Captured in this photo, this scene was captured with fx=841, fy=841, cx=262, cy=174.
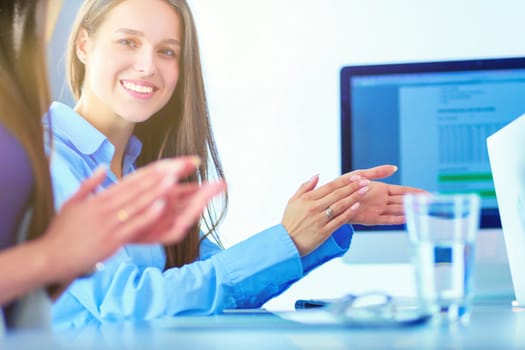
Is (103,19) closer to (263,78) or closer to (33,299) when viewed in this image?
(263,78)

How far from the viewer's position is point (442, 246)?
800 millimetres

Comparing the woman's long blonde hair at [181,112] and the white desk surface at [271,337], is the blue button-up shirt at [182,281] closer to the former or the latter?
the woman's long blonde hair at [181,112]

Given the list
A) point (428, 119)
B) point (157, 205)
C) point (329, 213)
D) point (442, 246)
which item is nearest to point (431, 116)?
point (428, 119)

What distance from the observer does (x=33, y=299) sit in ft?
2.70

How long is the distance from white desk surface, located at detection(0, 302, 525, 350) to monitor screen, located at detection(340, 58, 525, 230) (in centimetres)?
96

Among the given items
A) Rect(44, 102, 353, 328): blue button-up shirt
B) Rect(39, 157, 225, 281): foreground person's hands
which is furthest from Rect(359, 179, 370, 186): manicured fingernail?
Rect(39, 157, 225, 281): foreground person's hands

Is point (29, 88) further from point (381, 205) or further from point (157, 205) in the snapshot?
point (381, 205)

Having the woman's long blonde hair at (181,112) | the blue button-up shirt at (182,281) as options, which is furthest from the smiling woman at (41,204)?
the woman's long blonde hair at (181,112)

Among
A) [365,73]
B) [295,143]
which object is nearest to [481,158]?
[365,73]

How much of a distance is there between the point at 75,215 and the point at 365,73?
3.81 feet

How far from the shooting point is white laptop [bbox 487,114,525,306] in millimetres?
1120

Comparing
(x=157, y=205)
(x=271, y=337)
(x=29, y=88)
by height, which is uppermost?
(x=29, y=88)

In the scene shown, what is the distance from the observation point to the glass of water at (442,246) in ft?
2.58

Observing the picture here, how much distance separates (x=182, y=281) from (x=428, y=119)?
709 millimetres
